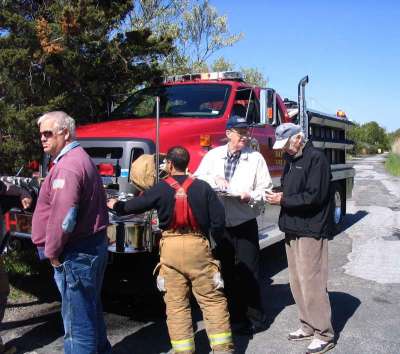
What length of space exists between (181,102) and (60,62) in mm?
1718

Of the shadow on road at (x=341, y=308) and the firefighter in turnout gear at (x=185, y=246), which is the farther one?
the shadow on road at (x=341, y=308)

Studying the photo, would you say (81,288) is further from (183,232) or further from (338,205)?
(338,205)

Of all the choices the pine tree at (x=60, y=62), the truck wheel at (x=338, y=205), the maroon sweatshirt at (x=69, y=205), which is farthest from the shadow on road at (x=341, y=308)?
the truck wheel at (x=338, y=205)

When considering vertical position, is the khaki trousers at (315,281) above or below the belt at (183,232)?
below

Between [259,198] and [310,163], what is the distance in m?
0.57

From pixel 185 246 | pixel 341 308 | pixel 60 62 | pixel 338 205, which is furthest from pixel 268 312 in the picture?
pixel 338 205

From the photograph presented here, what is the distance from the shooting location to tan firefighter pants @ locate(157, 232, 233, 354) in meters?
3.98

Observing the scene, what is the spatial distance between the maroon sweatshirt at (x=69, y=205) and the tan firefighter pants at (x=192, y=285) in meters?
0.62

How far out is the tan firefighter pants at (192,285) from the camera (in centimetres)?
398

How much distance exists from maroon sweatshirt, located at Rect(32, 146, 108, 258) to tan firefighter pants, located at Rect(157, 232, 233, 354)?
619 millimetres

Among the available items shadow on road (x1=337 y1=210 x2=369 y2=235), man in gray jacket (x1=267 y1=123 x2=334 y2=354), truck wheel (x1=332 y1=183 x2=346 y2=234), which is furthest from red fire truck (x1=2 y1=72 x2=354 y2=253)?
shadow on road (x1=337 y1=210 x2=369 y2=235)

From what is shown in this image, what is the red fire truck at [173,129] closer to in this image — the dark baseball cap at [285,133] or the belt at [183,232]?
the belt at [183,232]

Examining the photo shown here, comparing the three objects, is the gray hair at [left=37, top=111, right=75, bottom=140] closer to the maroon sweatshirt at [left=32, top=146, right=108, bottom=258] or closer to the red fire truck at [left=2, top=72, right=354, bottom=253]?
the maroon sweatshirt at [left=32, top=146, right=108, bottom=258]

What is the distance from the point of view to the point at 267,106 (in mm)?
6387
